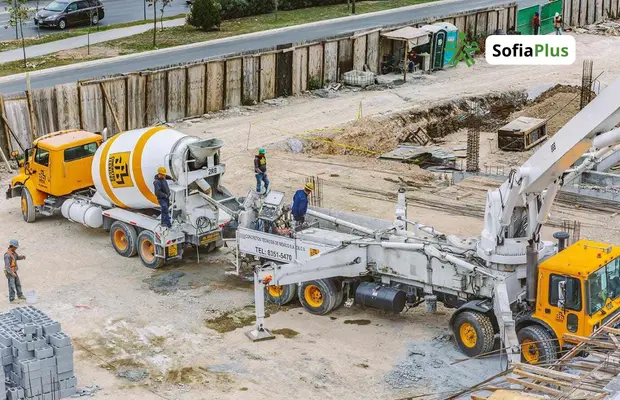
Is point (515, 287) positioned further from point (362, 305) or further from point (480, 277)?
point (362, 305)

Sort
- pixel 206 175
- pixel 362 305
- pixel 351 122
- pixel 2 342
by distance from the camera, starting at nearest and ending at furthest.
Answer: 1. pixel 2 342
2. pixel 362 305
3. pixel 206 175
4. pixel 351 122

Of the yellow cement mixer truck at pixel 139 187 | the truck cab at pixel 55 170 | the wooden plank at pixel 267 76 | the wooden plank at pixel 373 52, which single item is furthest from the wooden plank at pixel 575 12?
the yellow cement mixer truck at pixel 139 187

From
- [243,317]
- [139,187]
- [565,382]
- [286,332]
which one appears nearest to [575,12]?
[139,187]

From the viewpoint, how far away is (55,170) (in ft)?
87.3

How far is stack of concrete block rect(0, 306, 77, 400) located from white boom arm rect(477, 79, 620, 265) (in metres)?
7.59

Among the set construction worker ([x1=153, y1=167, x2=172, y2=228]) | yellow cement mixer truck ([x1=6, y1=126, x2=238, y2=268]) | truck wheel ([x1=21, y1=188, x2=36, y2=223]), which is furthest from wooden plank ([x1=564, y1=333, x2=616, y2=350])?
truck wheel ([x1=21, y1=188, x2=36, y2=223])

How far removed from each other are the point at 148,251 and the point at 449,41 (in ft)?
81.7

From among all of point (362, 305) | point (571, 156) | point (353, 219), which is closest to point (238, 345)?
point (362, 305)

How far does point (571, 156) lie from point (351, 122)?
62.6 ft

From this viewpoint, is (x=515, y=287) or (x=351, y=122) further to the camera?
(x=351, y=122)

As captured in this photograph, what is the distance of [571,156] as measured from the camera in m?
18.1

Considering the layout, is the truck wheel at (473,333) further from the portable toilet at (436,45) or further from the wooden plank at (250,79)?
the portable toilet at (436,45)

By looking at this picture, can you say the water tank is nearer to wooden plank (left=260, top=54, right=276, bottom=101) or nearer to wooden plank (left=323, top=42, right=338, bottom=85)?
wooden plank (left=260, top=54, right=276, bottom=101)

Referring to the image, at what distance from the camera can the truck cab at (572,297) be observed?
57.8ft
